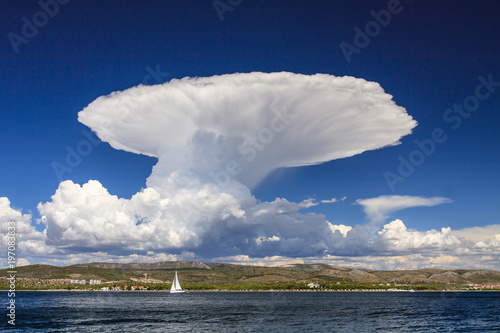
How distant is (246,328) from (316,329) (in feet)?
51.8

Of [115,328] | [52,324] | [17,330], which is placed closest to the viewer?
[17,330]

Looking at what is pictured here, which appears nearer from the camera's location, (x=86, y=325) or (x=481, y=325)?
(x=86, y=325)

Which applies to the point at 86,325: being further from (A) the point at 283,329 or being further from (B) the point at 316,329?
(B) the point at 316,329

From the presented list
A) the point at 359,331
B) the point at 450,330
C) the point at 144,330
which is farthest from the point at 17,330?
the point at 450,330

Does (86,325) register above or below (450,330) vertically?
above

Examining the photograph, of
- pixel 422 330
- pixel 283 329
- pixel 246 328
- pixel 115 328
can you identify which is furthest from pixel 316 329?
pixel 115 328

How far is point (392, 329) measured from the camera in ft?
293

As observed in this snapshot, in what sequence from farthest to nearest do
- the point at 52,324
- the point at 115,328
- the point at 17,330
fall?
1. the point at 52,324
2. the point at 115,328
3. the point at 17,330

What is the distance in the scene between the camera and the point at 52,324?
95.8 m

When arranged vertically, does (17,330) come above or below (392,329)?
above

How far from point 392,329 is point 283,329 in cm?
2530

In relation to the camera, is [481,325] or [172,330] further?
[481,325]

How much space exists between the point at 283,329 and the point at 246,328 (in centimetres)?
855

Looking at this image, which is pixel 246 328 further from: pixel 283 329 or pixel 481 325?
pixel 481 325
